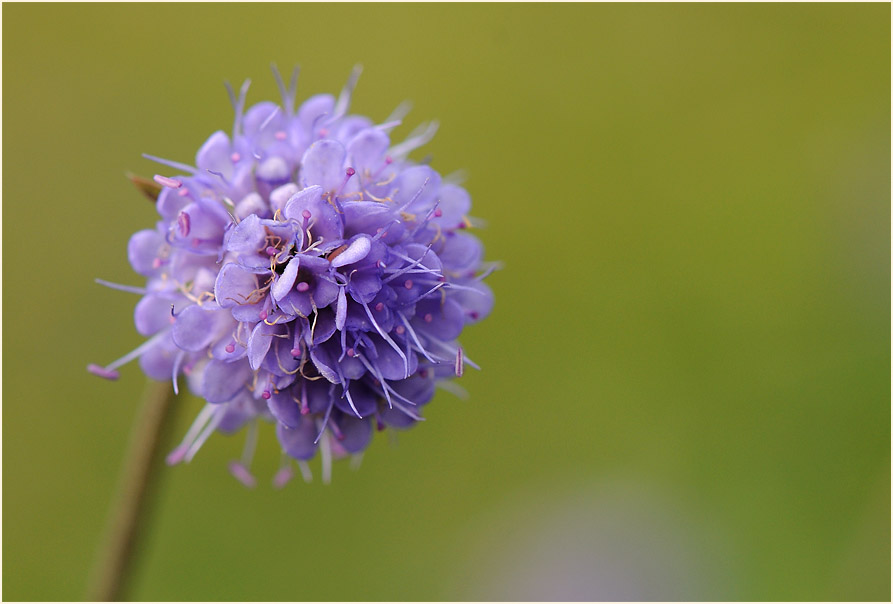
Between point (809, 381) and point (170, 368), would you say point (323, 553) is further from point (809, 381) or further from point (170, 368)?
point (809, 381)

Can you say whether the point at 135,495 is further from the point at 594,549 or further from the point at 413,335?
the point at 594,549

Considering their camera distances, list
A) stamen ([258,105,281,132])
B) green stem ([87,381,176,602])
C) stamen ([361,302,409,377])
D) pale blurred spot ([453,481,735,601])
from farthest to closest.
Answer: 1. pale blurred spot ([453,481,735,601])
2. green stem ([87,381,176,602])
3. stamen ([258,105,281,132])
4. stamen ([361,302,409,377])

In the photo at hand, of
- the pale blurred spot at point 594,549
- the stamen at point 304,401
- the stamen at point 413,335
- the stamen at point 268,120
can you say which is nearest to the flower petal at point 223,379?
the stamen at point 304,401

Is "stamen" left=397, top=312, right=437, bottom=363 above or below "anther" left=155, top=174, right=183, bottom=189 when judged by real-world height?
below

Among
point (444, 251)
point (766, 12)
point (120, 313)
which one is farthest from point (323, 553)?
point (766, 12)

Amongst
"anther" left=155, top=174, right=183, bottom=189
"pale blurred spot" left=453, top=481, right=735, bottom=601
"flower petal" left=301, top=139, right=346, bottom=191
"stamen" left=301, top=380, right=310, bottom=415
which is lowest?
"pale blurred spot" left=453, top=481, right=735, bottom=601

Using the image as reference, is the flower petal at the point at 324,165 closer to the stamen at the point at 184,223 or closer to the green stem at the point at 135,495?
the stamen at the point at 184,223

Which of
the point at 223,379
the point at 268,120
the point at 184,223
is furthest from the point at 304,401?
the point at 268,120

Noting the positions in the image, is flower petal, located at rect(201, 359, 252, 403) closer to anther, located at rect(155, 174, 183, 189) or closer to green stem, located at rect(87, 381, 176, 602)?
green stem, located at rect(87, 381, 176, 602)

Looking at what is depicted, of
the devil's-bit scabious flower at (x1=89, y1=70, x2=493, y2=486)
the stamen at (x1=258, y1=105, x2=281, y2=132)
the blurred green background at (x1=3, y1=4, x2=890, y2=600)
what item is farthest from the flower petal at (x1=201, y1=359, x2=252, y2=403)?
the blurred green background at (x1=3, y1=4, x2=890, y2=600)
